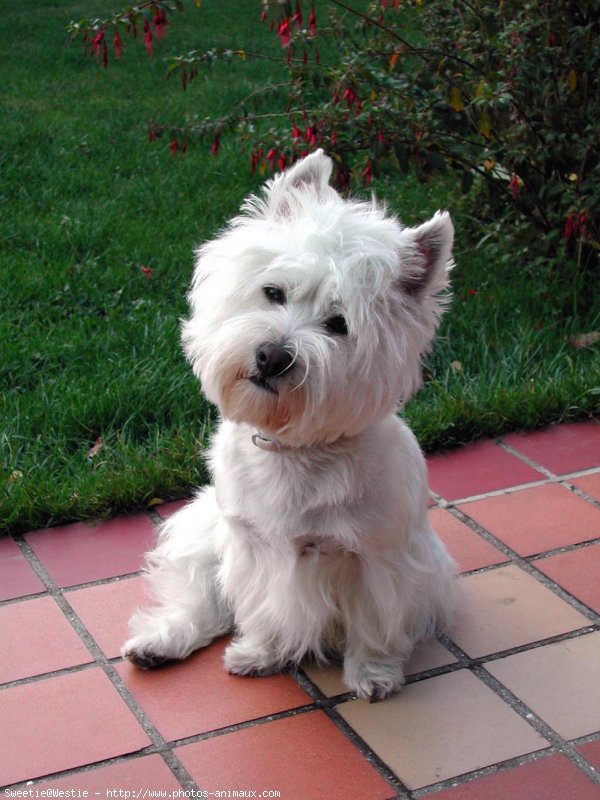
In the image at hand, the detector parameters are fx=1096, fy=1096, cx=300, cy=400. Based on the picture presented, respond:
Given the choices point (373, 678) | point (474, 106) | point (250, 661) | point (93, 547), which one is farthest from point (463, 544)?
point (474, 106)

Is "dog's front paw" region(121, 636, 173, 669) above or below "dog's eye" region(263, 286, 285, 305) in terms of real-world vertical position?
below

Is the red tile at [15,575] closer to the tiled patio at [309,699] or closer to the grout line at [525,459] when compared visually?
the tiled patio at [309,699]

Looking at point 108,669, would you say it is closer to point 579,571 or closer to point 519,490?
point 579,571

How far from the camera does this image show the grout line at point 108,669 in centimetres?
236

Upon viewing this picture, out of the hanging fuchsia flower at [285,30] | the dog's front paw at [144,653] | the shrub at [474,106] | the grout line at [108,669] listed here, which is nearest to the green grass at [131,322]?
the grout line at [108,669]

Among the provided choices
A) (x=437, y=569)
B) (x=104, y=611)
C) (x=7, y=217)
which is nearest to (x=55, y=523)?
(x=104, y=611)

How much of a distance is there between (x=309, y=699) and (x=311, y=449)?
0.61 meters

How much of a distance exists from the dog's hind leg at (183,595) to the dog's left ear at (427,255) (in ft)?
2.77

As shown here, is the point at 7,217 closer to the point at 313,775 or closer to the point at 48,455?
the point at 48,455

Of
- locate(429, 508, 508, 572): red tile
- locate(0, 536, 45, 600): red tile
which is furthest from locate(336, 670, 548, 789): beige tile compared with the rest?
locate(0, 536, 45, 600): red tile

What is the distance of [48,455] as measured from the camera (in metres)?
3.52

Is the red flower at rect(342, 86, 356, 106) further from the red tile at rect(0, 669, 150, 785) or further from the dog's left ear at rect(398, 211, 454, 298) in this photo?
the red tile at rect(0, 669, 150, 785)

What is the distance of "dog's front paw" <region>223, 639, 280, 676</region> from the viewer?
2.68 meters

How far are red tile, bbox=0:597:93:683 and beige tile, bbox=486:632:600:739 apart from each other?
1.05 metres
